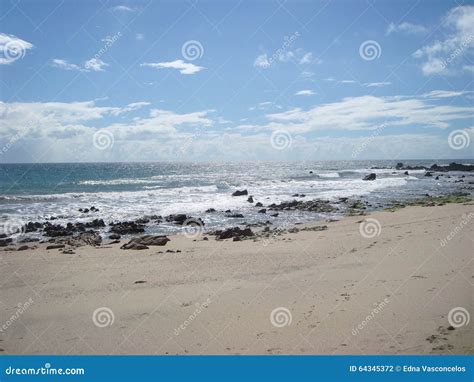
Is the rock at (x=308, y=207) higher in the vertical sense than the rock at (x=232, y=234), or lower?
higher

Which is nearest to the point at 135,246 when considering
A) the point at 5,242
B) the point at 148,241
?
the point at 148,241

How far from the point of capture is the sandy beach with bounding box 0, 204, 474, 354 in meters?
6.49

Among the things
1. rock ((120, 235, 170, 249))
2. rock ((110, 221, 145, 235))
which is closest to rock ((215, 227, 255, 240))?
rock ((120, 235, 170, 249))

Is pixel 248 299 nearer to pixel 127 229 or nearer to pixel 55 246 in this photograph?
pixel 55 246

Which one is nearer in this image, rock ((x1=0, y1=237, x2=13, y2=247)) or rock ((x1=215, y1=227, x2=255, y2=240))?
rock ((x1=0, y1=237, x2=13, y2=247))

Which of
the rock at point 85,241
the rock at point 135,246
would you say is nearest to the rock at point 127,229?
the rock at point 85,241

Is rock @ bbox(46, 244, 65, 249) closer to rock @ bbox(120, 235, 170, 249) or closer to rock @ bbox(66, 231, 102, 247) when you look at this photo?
rock @ bbox(66, 231, 102, 247)

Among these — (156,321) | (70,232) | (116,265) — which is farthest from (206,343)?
(70,232)

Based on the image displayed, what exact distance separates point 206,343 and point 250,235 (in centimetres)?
1051

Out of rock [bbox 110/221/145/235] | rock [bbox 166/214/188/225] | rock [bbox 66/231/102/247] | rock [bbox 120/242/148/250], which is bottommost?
rock [bbox 120/242/148/250]

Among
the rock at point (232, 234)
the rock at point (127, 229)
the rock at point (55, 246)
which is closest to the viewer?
the rock at point (55, 246)

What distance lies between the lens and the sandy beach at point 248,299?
649cm

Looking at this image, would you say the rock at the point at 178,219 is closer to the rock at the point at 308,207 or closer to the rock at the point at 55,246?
the rock at the point at 55,246

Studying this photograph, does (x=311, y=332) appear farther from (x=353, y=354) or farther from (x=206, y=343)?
(x=206, y=343)
